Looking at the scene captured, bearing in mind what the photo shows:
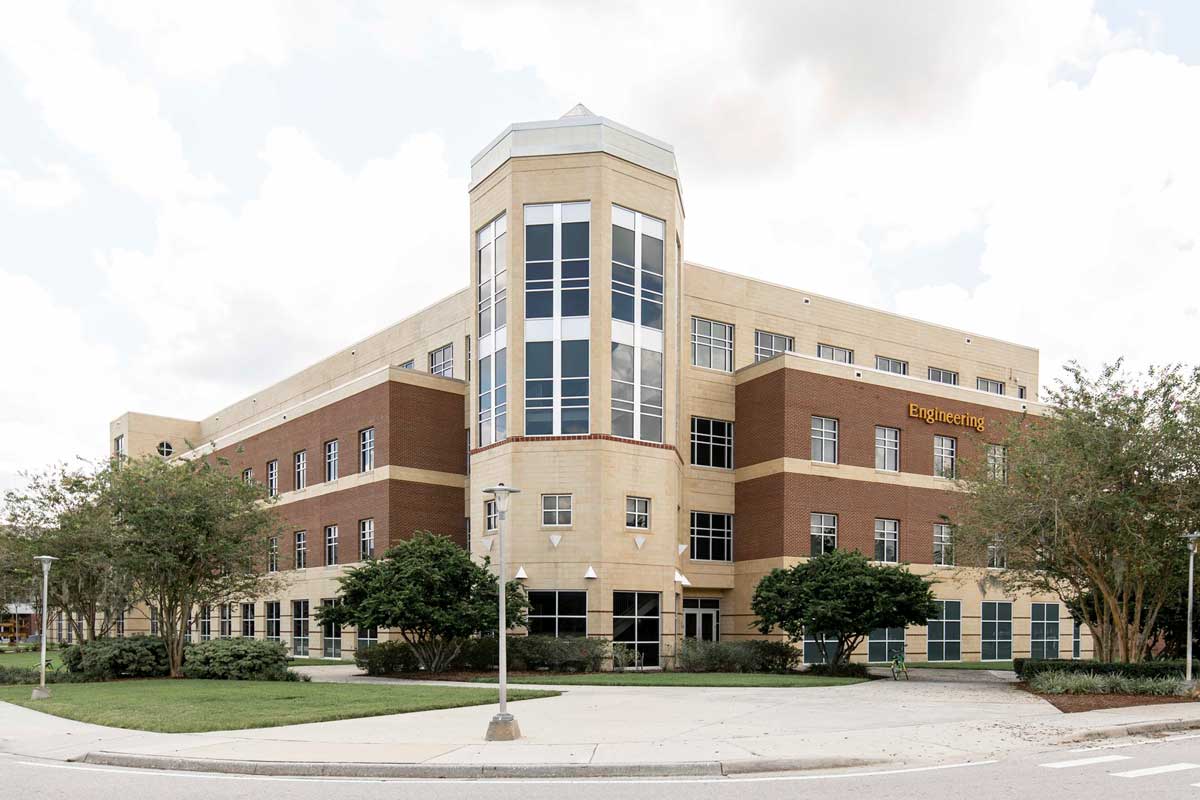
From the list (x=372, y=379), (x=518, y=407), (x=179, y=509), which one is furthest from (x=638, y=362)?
(x=179, y=509)

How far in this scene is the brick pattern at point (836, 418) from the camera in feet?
140

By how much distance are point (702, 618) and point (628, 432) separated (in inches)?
402

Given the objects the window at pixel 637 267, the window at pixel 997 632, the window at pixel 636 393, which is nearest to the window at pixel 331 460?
the window at pixel 636 393

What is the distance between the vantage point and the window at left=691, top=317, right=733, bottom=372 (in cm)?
4569

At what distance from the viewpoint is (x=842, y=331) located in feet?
171

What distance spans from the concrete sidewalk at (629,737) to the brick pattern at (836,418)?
19.3m

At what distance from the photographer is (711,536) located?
44000mm

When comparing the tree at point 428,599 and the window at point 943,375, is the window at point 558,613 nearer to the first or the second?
the tree at point 428,599

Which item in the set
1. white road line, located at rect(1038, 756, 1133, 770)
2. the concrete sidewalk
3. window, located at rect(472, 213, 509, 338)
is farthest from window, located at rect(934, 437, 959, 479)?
white road line, located at rect(1038, 756, 1133, 770)

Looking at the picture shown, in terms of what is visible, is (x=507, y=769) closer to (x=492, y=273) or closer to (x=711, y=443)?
(x=492, y=273)

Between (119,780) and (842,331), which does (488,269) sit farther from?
(119,780)

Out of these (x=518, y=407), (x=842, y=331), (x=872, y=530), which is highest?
(x=842, y=331)

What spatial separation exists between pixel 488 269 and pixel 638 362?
6.78 metres

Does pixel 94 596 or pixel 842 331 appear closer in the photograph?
pixel 94 596
